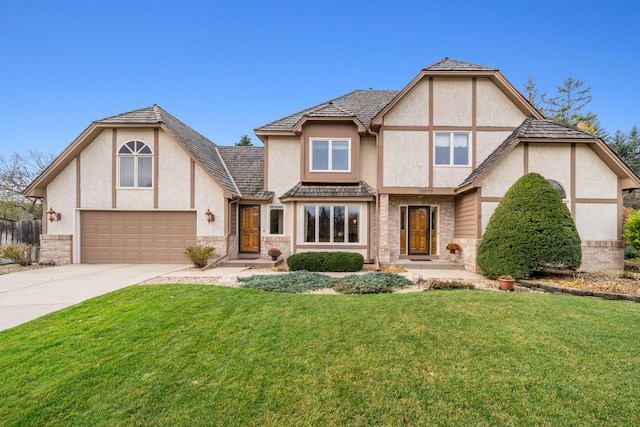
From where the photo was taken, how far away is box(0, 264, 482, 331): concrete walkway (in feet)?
19.0

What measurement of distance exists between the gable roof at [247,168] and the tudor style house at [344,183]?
0.19m

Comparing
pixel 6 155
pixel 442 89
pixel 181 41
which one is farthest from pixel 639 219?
pixel 6 155

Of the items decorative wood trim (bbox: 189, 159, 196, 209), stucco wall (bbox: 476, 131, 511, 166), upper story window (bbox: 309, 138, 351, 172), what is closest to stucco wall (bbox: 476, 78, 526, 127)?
stucco wall (bbox: 476, 131, 511, 166)

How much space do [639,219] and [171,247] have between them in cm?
1807

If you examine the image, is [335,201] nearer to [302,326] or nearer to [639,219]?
[302,326]

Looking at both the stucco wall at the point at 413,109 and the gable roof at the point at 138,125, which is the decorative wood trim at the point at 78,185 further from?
the stucco wall at the point at 413,109

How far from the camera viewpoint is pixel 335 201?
11789 millimetres

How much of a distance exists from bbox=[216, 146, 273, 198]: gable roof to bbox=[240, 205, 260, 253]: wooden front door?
2.67 ft

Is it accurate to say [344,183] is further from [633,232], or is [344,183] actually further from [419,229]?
[633,232]

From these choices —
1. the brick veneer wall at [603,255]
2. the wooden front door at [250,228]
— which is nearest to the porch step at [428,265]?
the brick veneer wall at [603,255]

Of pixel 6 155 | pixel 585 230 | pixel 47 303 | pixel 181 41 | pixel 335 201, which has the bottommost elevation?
pixel 47 303

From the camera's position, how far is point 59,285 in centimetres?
787

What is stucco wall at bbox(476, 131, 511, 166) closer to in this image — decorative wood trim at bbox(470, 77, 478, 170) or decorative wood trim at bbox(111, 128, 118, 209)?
decorative wood trim at bbox(470, 77, 478, 170)

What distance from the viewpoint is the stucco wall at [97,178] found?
12.0 metres
